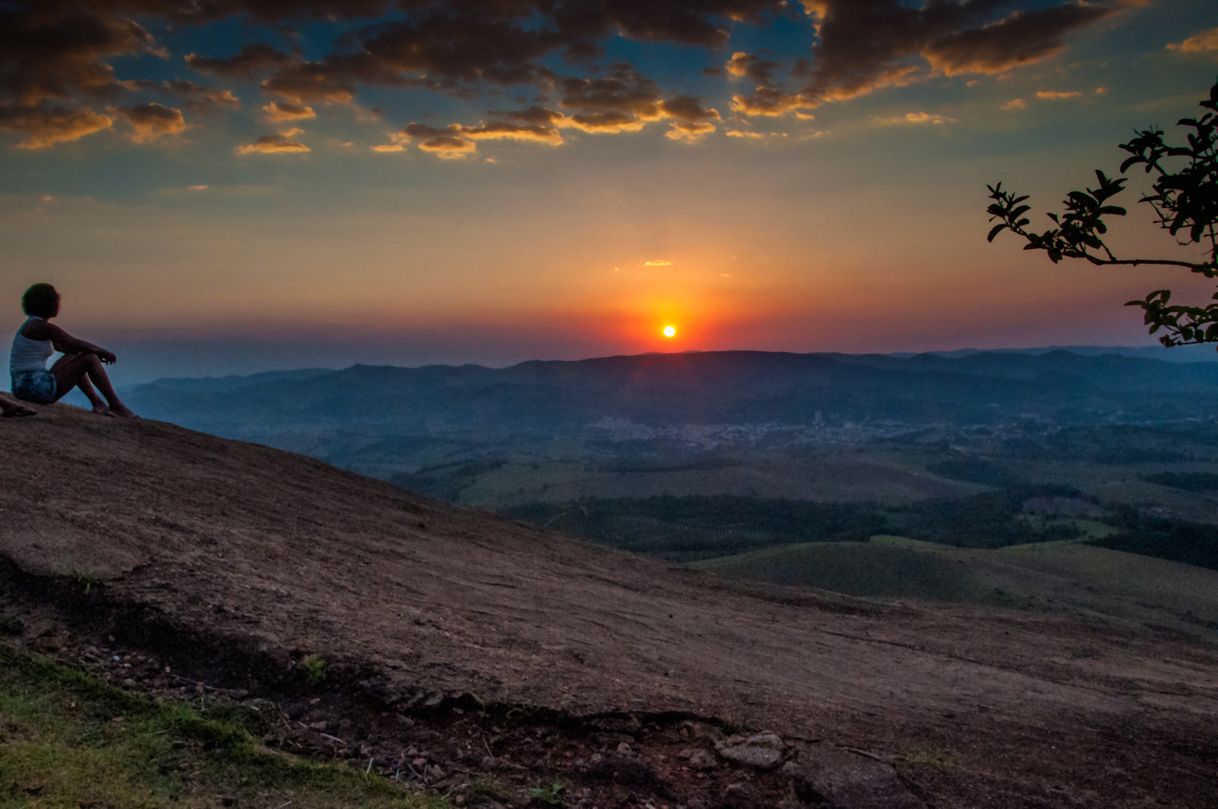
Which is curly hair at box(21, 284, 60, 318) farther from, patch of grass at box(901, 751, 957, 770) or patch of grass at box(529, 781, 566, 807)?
patch of grass at box(901, 751, 957, 770)

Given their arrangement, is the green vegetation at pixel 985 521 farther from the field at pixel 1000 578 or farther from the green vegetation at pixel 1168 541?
the field at pixel 1000 578

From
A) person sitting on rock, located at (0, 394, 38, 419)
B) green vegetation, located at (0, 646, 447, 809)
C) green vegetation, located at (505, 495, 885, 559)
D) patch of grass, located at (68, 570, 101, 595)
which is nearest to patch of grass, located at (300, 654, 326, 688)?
green vegetation, located at (0, 646, 447, 809)

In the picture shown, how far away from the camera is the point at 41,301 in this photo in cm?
1373

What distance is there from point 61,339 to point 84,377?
5.27 feet

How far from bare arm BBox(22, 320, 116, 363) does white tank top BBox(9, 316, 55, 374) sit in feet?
0.31

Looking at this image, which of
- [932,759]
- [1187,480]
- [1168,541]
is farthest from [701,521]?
[932,759]

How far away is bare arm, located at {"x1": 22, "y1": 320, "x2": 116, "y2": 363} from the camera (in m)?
13.9

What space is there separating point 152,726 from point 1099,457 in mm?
237711

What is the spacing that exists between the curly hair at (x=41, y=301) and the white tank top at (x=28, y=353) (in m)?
0.15

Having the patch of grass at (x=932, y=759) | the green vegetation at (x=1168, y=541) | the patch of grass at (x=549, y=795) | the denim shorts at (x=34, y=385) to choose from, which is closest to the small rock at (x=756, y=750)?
the patch of grass at (x=932, y=759)

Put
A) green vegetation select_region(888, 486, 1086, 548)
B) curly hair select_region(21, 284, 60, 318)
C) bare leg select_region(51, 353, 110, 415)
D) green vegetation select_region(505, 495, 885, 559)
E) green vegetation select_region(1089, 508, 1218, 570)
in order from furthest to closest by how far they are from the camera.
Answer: green vegetation select_region(888, 486, 1086, 548) < green vegetation select_region(505, 495, 885, 559) < green vegetation select_region(1089, 508, 1218, 570) < bare leg select_region(51, 353, 110, 415) < curly hair select_region(21, 284, 60, 318)

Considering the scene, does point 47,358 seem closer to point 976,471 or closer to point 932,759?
point 932,759

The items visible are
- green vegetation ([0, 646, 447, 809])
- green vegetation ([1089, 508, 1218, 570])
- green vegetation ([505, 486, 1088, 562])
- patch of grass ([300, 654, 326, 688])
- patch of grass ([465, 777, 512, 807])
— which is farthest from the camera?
green vegetation ([505, 486, 1088, 562])

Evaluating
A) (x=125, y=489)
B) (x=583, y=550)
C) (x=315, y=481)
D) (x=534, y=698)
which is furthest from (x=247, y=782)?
(x=583, y=550)
